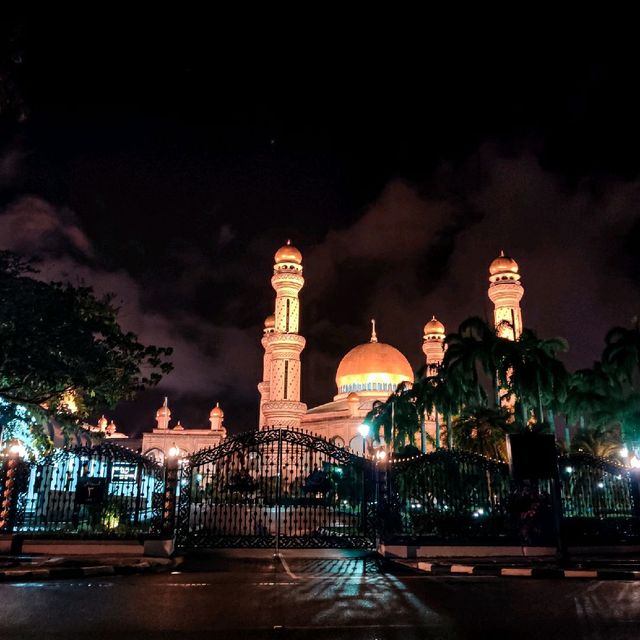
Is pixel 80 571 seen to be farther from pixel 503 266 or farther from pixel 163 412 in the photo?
pixel 163 412

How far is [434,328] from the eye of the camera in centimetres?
6278

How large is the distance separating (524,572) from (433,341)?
5166 centimetres

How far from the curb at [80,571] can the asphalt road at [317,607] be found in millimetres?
704

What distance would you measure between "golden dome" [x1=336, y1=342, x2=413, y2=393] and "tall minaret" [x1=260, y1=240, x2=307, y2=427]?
12.9 m

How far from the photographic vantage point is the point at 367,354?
61812mm

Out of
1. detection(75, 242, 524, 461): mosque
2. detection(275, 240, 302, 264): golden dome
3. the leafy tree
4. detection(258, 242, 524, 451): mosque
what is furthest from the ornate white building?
the leafy tree

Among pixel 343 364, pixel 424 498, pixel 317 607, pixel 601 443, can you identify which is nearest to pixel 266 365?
pixel 343 364

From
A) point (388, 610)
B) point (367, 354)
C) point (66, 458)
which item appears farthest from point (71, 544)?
point (367, 354)

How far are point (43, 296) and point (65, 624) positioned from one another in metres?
10.7

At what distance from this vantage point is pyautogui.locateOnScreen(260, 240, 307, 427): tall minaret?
46719 mm

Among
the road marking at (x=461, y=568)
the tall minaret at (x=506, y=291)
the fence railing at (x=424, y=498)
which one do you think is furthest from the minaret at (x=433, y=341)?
the road marking at (x=461, y=568)

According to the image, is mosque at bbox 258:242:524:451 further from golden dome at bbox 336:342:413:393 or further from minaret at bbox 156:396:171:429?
minaret at bbox 156:396:171:429

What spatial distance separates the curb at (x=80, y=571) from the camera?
1035 centimetres

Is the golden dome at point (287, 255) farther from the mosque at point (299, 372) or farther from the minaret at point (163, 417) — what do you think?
the minaret at point (163, 417)
